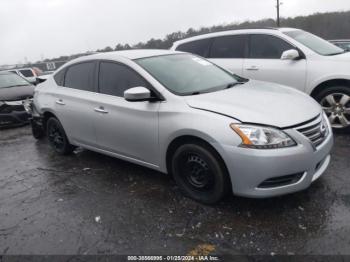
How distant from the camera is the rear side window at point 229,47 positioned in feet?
21.7

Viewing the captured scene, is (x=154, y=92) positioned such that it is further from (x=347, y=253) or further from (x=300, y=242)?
(x=347, y=253)

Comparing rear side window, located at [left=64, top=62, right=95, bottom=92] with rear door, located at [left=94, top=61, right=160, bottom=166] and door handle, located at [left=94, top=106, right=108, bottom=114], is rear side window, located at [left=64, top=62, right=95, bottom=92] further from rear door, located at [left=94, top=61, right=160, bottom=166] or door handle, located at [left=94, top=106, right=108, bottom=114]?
door handle, located at [left=94, top=106, right=108, bottom=114]

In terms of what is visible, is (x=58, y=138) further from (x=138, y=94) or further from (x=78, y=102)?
(x=138, y=94)

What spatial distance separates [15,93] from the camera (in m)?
8.62

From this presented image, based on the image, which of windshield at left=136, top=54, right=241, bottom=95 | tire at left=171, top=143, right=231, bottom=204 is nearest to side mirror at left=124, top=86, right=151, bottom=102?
windshield at left=136, top=54, right=241, bottom=95

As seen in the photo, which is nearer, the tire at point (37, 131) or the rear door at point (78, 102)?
the rear door at point (78, 102)

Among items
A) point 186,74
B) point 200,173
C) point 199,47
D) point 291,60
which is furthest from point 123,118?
point 199,47

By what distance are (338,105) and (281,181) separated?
9.34ft

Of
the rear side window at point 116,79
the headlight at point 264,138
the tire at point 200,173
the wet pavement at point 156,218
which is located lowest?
the wet pavement at point 156,218

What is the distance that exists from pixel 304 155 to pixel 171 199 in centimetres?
151

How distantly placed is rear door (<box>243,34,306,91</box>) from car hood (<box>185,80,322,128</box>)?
1.84 metres

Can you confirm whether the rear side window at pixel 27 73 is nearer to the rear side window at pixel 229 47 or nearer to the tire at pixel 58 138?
the tire at pixel 58 138

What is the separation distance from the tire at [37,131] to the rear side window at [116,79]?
8.52ft

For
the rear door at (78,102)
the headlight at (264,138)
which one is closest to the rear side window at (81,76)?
the rear door at (78,102)
